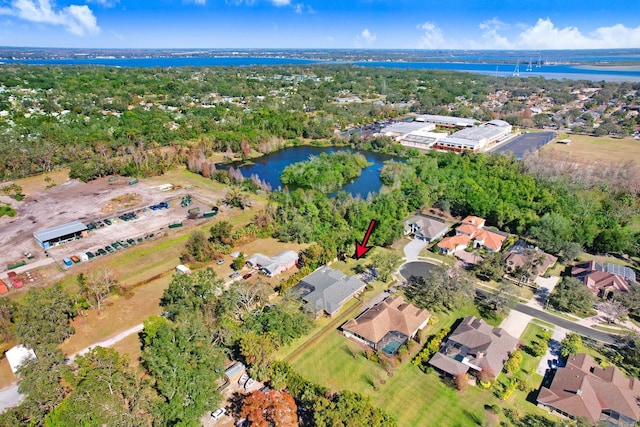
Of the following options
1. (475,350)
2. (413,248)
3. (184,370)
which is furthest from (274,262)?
(475,350)

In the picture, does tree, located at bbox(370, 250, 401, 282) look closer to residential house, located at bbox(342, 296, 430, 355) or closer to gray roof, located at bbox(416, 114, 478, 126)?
residential house, located at bbox(342, 296, 430, 355)

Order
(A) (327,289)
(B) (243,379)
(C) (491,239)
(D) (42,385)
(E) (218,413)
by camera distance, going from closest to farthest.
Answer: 1. (D) (42,385)
2. (E) (218,413)
3. (B) (243,379)
4. (A) (327,289)
5. (C) (491,239)

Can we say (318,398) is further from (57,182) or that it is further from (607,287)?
(57,182)

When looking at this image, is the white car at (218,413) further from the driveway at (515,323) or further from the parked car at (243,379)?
the driveway at (515,323)

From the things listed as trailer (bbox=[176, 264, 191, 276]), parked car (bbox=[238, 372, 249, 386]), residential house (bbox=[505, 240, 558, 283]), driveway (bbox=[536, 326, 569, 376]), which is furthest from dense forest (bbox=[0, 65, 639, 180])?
driveway (bbox=[536, 326, 569, 376])

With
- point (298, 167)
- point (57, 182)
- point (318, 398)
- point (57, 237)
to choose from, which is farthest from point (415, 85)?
point (318, 398)

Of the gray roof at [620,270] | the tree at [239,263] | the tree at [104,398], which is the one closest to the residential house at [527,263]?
the gray roof at [620,270]

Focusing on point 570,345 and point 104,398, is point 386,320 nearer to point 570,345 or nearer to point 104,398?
point 570,345
